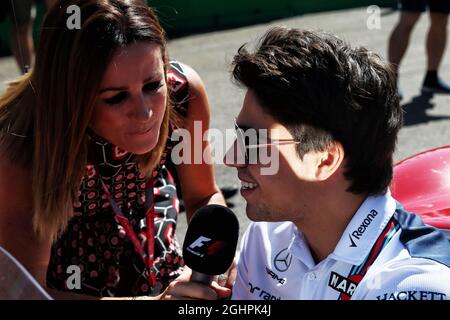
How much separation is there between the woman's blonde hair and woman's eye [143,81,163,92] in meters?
0.14

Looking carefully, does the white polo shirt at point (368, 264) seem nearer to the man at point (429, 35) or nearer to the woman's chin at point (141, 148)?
the woman's chin at point (141, 148)

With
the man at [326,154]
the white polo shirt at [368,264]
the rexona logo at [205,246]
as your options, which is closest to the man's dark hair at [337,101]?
the man at [326,154]

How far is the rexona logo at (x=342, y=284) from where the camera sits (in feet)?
6.31

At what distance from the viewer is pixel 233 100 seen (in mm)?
6773

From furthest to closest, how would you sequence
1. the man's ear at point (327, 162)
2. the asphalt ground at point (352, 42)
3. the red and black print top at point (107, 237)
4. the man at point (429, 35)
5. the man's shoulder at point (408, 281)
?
the man at point (429, 35)
the asphalt ground at point (352, 42)
the red and black print top at point (107, 237)
the man's ear at point (327, 162)
the man's shoulder at point (408, 281)

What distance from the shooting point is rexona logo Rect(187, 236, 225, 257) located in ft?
6.75

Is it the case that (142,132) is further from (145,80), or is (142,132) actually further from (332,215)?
(332,215)

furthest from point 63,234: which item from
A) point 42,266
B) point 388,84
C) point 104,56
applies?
point 388,84

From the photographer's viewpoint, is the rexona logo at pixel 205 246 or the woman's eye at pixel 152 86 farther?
the woman's eye at pixel 152 86

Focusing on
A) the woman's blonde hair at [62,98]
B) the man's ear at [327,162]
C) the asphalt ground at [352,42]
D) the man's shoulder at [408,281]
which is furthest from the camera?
the asphalt ground at [352,42]

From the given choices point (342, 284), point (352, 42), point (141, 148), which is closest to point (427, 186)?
point (342, 284)

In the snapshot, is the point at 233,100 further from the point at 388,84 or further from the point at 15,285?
the point at 15,285

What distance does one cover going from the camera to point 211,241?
2104 millimetres

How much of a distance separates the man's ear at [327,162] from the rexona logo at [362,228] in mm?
148
